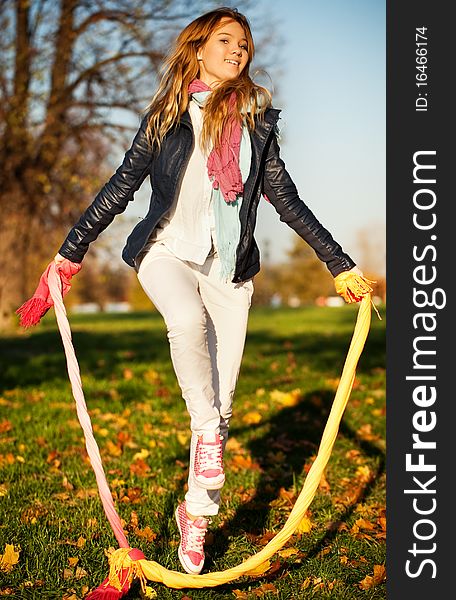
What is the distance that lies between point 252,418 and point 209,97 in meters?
3.88

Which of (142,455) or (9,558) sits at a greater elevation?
(142,455)

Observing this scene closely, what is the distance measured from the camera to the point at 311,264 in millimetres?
53594

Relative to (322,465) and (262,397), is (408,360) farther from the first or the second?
(262,397)

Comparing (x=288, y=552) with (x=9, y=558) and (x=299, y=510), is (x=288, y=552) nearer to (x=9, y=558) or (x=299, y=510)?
(x=299, y=510)

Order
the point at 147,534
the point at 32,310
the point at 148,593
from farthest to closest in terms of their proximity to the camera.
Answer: the point at 147,534 < the point at 32,310 < the point at 148,593

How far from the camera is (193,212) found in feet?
12.2

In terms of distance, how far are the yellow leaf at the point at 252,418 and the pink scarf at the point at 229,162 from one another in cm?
365

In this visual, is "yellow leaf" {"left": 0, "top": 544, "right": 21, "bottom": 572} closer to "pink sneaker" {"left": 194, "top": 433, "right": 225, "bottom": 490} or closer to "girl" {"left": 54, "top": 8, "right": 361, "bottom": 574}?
"girl" {"left": 54, "top": 8, "right": 361, "bottom": 574}

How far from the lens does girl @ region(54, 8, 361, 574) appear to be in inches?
139

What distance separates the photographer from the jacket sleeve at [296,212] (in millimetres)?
3730

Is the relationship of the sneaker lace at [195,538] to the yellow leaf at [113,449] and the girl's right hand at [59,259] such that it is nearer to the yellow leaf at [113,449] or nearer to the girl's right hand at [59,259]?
the girl's right hand at [59,259]

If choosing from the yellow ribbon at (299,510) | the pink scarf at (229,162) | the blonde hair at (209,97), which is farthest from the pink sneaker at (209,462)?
the blonde hair at (209,97)

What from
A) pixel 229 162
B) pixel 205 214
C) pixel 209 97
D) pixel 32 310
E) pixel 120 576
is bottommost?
pixel 120 576

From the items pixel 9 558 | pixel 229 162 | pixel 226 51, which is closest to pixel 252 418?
pixel 9 558
